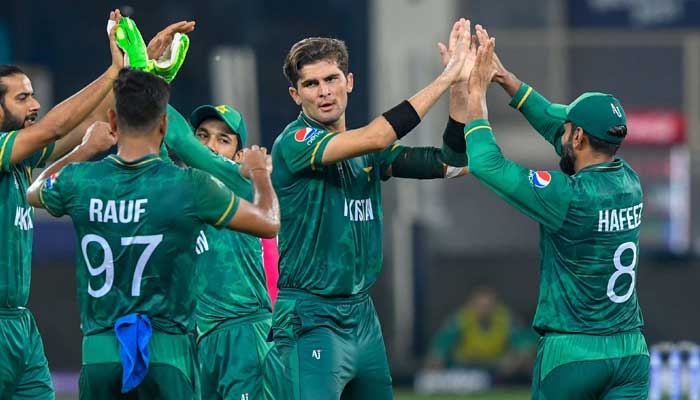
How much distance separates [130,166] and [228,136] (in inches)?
91.0

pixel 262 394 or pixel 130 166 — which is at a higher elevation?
pixel 130 166

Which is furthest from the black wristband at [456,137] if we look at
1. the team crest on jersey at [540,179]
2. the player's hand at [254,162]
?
the player's hand at [254,162]

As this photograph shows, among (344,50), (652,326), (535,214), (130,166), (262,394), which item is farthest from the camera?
(652,326)

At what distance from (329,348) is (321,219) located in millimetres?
660

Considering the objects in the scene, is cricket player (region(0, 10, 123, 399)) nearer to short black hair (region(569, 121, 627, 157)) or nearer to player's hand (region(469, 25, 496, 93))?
player's hand (region(469, 25, 496, 93))

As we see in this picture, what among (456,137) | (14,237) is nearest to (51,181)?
(14,237)

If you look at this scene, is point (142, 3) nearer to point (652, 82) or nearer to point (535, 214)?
point (652, 82)

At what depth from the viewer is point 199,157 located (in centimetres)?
797

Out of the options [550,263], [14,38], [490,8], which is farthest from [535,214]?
[490,8]

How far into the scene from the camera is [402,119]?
7.72 metres

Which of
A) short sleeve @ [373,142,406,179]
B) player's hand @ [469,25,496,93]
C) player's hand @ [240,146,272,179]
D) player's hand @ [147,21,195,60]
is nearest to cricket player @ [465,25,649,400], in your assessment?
player's hand @ [469,25,496,93]

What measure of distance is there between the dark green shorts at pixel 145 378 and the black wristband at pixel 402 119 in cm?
153

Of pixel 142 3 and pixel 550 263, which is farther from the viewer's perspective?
pixel 142 3

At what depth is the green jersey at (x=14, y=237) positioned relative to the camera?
8000mm
